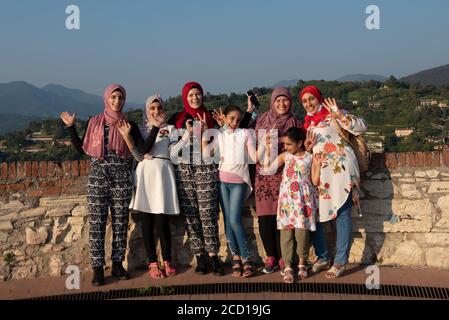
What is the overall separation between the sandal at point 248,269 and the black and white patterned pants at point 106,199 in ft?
3.89

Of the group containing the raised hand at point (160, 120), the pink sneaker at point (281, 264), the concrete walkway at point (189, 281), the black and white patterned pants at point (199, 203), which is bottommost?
the concrete walkway at point (189, 281)

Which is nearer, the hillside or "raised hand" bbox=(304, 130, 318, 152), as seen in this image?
"raised hand" bbox=(304, 130, 318, 152)

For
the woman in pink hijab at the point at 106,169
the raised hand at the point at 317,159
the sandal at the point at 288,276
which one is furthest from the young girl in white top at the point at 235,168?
the woman in pink hijab at the point at 106,169

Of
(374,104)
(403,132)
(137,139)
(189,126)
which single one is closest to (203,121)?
(189,126)

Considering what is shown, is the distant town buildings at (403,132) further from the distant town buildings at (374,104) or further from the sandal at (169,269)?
the sandal at (169,269)

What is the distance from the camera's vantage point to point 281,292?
4.26 metres

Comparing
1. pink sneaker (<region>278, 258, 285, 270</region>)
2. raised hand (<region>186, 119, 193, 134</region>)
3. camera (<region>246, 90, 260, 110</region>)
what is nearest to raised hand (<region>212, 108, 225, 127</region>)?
raised hand (<region>186, 119, 193, 134</region>)

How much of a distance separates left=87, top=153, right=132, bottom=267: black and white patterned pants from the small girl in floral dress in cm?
144

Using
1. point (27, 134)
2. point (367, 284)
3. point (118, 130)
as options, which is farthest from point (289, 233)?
point (27, 134)

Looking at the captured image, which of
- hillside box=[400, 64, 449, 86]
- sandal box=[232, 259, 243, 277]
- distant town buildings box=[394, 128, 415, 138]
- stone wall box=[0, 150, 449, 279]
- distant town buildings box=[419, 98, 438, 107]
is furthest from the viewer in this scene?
hillside box=[400, 64, 449, 86]

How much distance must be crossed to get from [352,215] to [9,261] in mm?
3434

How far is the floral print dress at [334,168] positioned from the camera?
14.8 ft

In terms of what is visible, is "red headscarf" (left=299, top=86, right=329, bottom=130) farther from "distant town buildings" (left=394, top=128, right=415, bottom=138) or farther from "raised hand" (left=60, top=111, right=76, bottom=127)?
"distant town buildings" (left=394, top=128, right=415, bottom=138)

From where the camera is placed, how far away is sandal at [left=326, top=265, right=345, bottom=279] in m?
4.54
